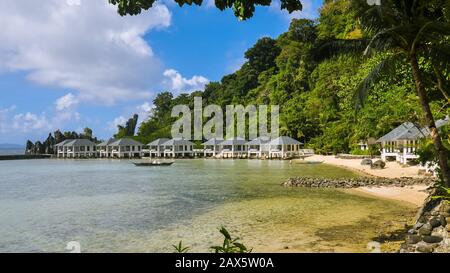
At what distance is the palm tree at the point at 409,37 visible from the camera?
863 centimetres

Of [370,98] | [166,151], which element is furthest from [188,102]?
[370,98]

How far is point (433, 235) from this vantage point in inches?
272

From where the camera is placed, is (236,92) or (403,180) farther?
(236,92)

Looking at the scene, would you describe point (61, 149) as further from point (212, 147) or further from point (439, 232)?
point (439, 232)

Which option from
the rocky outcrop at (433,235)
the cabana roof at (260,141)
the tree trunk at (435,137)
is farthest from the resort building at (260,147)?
the rocky outcrop at (433,235)

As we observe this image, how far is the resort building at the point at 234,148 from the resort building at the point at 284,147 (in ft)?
17.2

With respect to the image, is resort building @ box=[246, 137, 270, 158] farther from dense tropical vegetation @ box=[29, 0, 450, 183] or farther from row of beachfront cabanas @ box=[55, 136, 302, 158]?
dense tropical vegetation @ box=[29, 0, 450, 183]

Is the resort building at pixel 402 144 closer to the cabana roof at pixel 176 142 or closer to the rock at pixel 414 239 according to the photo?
the rock at pixel 414 239

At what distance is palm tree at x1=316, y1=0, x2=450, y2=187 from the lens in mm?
8633

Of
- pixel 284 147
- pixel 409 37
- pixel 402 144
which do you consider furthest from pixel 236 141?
pixel 409 37
